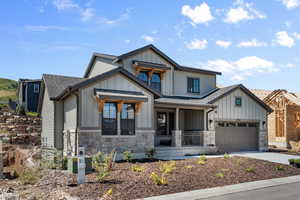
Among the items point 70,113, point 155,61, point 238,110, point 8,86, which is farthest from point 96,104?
point 8,86

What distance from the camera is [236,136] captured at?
21.7 m

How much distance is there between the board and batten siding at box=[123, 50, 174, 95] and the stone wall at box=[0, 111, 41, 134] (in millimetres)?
9569

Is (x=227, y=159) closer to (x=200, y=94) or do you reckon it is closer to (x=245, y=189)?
(x=245, y=189)

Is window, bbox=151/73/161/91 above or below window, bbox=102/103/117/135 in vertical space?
above

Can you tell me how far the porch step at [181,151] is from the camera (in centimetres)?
1766

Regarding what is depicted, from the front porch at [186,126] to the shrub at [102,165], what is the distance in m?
7.85

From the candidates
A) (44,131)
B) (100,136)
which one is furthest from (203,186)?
(44,131)

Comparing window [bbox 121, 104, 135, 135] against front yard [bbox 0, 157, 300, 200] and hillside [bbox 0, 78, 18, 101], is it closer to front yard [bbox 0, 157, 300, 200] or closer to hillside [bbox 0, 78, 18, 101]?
front yard [bbox 0, 157, 300, 200]

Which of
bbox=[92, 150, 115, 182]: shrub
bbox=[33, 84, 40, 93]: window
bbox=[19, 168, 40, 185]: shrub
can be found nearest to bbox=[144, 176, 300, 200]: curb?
bbox=[92, 150, 115, 182]: shrub

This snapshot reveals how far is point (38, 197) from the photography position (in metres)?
8.05

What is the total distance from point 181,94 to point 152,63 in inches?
135

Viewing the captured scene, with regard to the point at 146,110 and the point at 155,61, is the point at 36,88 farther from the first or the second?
the point at 146,110

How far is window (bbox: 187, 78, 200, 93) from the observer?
22.3m

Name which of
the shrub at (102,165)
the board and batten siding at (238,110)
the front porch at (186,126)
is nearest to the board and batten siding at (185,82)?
the front porch at (186,126)
